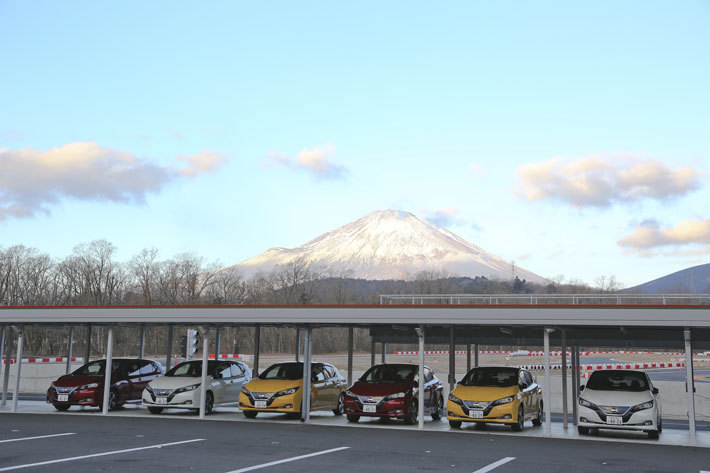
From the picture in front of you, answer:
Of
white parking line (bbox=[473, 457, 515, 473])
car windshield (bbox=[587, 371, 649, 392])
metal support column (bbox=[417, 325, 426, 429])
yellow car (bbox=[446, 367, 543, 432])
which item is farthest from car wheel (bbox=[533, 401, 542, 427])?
white parking line (bbox=[473, 457, 515, 473])

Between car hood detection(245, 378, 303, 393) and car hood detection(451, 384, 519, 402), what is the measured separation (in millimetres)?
4154

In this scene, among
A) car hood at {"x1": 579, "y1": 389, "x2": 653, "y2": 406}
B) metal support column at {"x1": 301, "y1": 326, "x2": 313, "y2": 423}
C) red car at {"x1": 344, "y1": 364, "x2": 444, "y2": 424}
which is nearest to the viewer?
car hood at {"x1": 579, "y1": 389, "x2": 653, "y2": 406}

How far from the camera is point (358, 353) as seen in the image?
70.2 metres

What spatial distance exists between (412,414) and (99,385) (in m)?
8.78

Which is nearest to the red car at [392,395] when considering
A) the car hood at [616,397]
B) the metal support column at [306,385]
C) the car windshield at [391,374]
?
the car windshield at [391,374]

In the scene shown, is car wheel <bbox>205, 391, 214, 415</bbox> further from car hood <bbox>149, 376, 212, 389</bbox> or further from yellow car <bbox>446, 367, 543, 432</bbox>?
yellow car <bbox>446, 367, 543, 432</bbox>

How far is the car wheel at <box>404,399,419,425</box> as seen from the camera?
17711 millimetres

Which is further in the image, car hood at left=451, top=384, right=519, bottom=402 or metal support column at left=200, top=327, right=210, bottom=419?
metal support column at left=200, top=327, right=210, bottom=419

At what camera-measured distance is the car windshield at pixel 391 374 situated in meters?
18.6

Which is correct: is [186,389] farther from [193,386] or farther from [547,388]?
[547,388]

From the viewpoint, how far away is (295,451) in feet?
40.0

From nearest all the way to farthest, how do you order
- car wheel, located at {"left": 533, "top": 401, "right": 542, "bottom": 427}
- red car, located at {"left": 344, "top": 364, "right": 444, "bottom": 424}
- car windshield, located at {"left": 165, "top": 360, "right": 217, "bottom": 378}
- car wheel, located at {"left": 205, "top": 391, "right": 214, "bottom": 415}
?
red car, located at {"left": 344, "top": 364, "right": 444, "bottom": 424} → car wheel, located at {"left": 533, "top": 401, "right": 542, "bottom": 427} → car wheel, located at {"left": 205, "top": 391, "right": 214, "bottom": 415} → car windshield, located at {"left": 165, "top": 360, "right": 217, "bottom": 378}

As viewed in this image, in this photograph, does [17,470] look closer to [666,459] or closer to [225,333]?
[666,459]

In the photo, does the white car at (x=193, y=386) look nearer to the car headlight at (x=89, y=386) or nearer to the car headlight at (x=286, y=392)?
the car headlight at (x=89, y=386)
